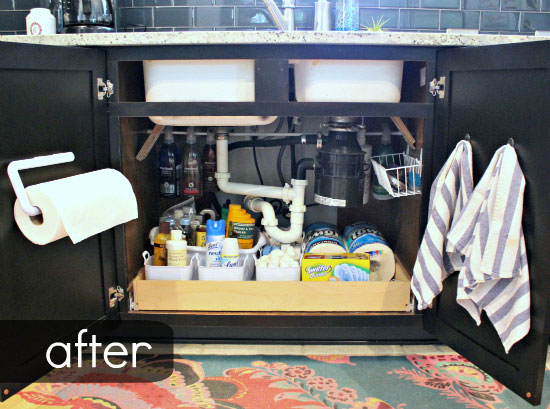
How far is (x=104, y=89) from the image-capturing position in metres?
1.53

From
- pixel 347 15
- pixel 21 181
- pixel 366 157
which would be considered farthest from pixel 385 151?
pixel 21 181

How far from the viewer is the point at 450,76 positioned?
1467 mm

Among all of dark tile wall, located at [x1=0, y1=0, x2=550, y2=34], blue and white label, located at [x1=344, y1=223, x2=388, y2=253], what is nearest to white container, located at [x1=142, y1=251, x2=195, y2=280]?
blue and white label, located at [x1=344, y1=223, x2=388, y2=253]

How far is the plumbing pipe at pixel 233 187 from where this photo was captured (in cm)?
192

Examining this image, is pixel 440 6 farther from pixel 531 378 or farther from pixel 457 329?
pixel 531 378

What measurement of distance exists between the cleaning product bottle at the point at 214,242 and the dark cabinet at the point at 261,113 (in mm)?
177

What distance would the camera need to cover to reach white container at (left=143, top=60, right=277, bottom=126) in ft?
5.08

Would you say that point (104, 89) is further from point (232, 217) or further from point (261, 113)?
point (232, 217)

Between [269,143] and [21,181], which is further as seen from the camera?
[269,143]

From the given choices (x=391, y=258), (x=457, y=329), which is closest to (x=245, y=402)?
(x=457, y=329)

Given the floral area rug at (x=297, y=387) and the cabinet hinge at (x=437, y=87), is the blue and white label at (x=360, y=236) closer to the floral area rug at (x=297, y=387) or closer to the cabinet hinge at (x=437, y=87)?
the floral area rug at (x=297, y=387)

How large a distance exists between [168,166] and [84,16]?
596 millimetres

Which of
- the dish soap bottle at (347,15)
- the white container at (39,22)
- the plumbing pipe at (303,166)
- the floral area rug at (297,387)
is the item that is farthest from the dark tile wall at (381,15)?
the floral area rug at (297,387)

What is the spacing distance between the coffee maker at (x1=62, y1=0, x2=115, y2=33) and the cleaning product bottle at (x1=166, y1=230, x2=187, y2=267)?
786mm
